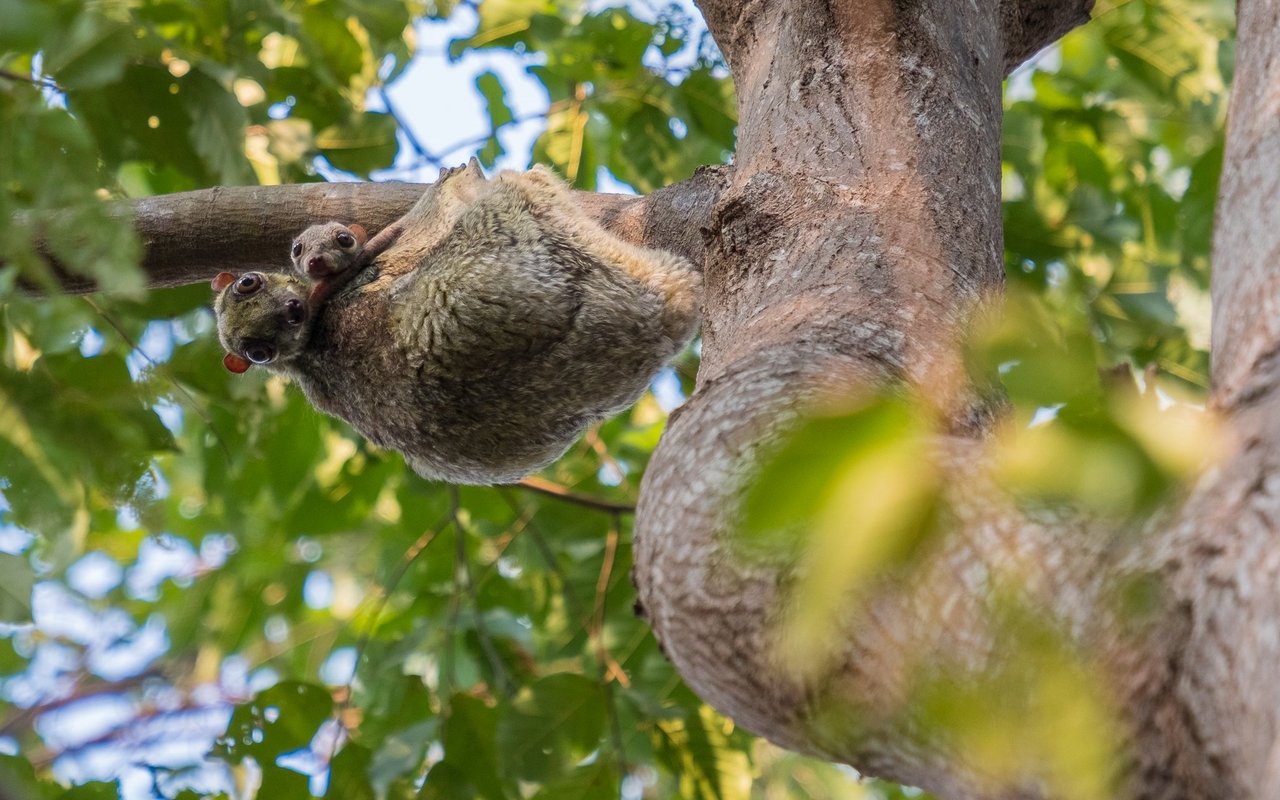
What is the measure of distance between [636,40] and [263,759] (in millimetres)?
2893

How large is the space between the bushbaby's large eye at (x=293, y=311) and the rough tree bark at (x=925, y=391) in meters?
1.57

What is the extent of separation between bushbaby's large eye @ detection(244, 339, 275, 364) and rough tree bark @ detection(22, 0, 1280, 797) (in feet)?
5.43

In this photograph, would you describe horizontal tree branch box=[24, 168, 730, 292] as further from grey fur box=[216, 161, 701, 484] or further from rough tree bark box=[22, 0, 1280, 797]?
rough tree bark box=[22, 0, 1280, 797]

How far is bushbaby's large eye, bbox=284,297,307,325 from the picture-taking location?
13.9 feet

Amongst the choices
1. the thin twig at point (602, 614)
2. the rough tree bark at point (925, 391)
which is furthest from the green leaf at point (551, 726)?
the rough tree bark at point (925, 391)

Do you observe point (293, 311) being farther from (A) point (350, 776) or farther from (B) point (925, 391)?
(B) point (925, 391)

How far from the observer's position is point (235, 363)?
13.8 ft

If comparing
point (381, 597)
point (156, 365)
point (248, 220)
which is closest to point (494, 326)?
point (248, 220)

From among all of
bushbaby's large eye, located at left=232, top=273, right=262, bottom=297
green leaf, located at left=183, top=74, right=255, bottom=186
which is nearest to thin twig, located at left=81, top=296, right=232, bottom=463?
bushbaby's large eye, located at left=232, top=273, right=262, bottom=297

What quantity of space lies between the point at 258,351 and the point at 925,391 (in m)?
2.79

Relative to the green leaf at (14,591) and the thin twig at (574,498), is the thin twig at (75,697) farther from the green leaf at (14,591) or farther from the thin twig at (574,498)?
the green leaf at (14,591)

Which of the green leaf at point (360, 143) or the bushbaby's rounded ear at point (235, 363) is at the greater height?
the green leaf at point (360, 143)

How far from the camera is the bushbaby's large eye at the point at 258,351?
4199mm

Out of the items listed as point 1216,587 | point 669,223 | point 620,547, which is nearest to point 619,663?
point 620,547
